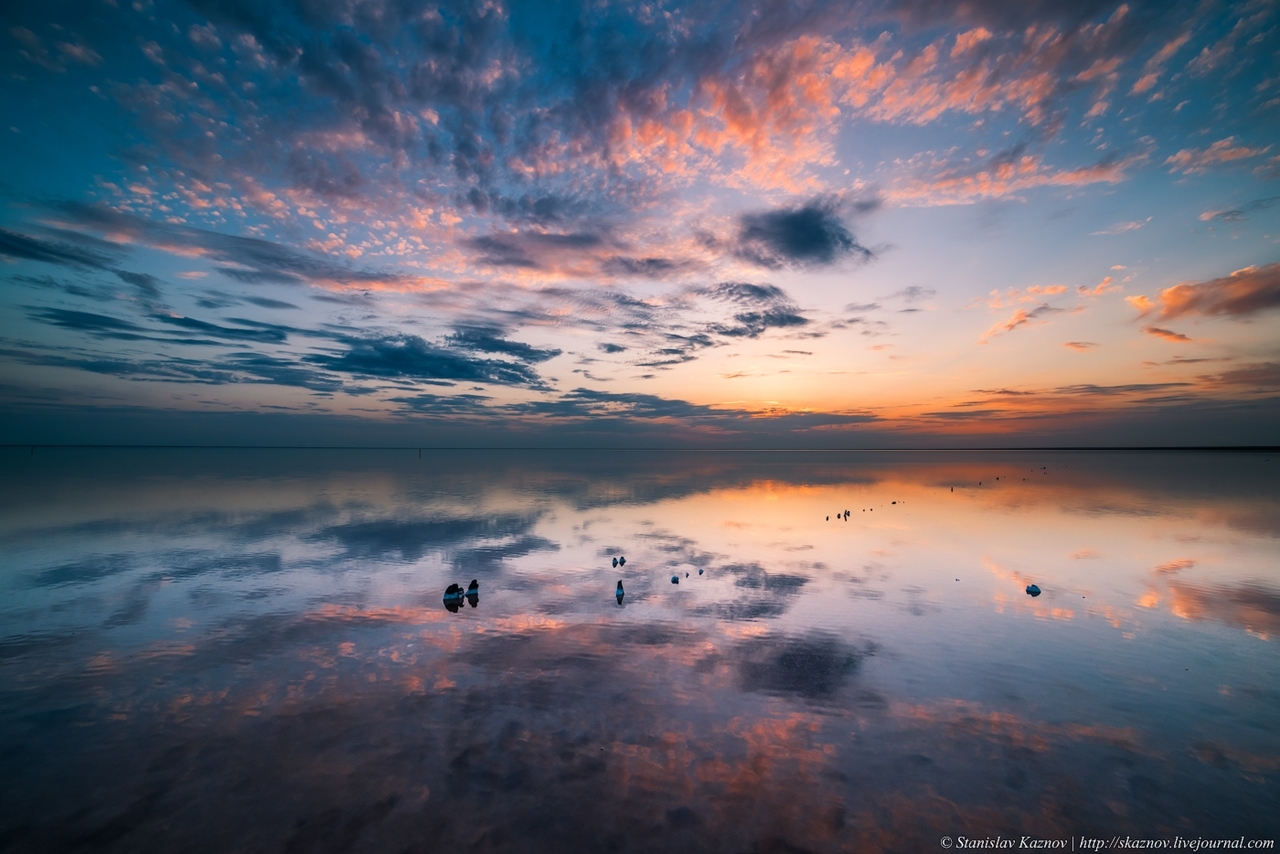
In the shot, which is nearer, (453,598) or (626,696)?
(626,696)

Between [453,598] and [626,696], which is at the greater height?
[453,598]

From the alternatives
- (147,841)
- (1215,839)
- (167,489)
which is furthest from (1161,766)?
(167,489)

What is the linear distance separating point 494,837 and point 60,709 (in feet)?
37.0

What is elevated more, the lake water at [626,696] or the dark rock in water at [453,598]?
the dark rock in water at [453,598]

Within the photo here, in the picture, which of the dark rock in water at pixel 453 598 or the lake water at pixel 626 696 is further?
the dark rock in water at pixel 453 598

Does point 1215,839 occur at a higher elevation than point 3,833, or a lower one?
lower

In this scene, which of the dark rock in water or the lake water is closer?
the lake water

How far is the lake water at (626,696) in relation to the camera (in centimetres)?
865

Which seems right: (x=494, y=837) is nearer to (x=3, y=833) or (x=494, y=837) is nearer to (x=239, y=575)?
(x=3, y=833)

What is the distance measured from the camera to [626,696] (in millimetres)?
12719

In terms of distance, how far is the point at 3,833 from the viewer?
8.05m

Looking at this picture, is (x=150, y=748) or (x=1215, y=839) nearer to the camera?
(x=1215, y=839)

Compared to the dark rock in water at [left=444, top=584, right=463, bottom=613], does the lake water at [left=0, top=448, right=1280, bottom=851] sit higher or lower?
lower

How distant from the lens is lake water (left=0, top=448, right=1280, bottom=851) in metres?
8.65
